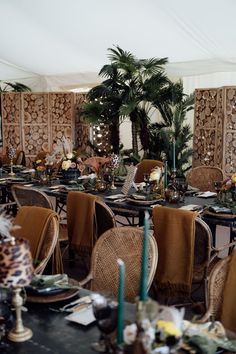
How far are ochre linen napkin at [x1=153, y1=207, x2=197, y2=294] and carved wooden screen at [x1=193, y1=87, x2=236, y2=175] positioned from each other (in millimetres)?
3420

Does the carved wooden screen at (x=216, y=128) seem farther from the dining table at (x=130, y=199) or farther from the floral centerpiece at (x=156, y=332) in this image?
the floral centerpiece at (x=156, y=332)


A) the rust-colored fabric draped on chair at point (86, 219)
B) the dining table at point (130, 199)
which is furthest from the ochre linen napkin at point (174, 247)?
the rust-colored fabric draped on chair at point (86, 219)

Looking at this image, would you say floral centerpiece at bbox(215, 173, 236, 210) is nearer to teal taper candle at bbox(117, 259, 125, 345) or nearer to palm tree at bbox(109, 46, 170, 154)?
teal taper candle at bbox(117, 259, 125, 345)

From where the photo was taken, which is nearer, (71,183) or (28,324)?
(28,324)

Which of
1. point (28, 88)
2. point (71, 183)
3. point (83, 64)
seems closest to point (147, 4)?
point (71, 183)

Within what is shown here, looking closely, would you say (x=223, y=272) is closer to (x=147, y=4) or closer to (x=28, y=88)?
(x=147, y=4)

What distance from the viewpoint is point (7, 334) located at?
5.37 ft

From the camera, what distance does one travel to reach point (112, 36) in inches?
243

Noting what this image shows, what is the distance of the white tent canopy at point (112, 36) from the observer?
4.74 metres

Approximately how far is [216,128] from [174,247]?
3742 millimetres

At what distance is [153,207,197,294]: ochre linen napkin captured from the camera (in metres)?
2.92

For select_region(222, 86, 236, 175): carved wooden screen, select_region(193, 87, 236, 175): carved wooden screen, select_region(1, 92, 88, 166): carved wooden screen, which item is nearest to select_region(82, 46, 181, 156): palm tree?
select_region(193, 87, 236, 175): carved wooden screen

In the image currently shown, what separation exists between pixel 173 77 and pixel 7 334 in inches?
234

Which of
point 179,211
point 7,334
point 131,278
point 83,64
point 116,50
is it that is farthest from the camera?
point 83,64
